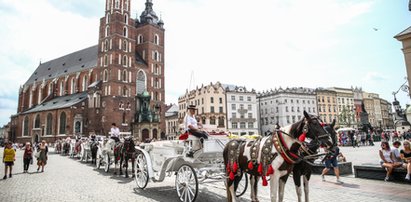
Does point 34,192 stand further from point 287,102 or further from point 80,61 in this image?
point 287,102

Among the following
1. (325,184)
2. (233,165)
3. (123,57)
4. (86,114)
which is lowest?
(325,184)

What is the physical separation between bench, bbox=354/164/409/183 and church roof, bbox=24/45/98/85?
49.9 meters

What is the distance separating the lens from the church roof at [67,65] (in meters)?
53.2

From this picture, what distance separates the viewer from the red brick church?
42.6 m

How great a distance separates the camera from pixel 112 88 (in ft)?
139

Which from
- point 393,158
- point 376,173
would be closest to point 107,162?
point 376,173

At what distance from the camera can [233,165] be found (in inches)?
207

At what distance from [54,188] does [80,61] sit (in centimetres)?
5355

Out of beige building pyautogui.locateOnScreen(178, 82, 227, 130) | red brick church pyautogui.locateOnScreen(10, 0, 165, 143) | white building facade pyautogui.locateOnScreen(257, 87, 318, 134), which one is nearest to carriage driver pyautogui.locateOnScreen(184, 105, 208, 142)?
red brick church pyautogui.locateOnScreen(10, 0, 165, 143)

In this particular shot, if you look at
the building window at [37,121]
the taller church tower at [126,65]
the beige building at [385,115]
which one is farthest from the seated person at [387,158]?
the beige building at [385,115]

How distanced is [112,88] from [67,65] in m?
23.6

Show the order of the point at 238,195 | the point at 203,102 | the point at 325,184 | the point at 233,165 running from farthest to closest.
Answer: the point at 203,102 < the point at 325,184 < the point at 238,195 < the point at 233,165

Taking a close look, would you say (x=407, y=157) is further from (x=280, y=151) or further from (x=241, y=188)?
(x=280, y=151)

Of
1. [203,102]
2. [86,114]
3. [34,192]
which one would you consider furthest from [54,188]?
[203,102]
